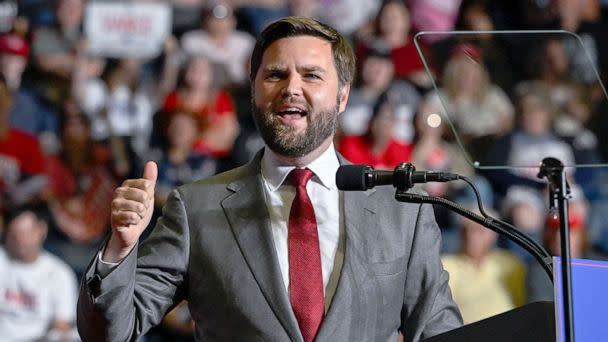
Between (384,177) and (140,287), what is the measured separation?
1.90 feet

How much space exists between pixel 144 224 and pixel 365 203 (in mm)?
542

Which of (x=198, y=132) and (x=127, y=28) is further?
(x=127, y=28)

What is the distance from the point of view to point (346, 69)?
87.2 inches

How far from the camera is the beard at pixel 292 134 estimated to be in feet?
6.81

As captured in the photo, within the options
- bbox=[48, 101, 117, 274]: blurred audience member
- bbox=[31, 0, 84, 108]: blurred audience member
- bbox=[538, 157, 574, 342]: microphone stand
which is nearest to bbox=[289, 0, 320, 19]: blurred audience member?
Result: bbox=[31, 0, 84, 108]: blurred audience member

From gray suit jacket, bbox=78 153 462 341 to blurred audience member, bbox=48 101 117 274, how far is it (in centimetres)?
291

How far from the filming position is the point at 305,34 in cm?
213

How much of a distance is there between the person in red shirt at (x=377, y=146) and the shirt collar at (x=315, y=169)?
104 inches

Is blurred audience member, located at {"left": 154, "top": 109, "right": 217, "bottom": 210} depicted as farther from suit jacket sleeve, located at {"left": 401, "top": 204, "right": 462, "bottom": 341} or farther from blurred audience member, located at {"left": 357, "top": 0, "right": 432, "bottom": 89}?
suit jacket sleeve, located at {"left": 401, "top": 204, "right": 462, "bottom": 341}

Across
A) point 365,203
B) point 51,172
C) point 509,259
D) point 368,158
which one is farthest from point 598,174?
point 365,203

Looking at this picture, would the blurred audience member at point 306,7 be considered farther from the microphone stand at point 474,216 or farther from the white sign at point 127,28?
the microphone stand at point 474,216

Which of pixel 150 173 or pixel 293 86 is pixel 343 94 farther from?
pixel 150 173

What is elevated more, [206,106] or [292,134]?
[206,106]

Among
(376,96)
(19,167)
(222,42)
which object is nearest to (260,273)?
(376,96)
